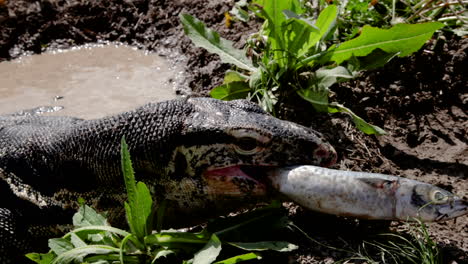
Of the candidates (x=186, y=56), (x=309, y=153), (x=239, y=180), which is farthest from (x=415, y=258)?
(x=186, y=56)

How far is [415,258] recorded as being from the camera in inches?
121

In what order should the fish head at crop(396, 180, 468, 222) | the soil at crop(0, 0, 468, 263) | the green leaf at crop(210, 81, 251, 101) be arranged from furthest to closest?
the green leaf at crop(210, 81, 251, 101) → the soil at crop(0, 0, 468, 263) → the fish head at crop(396, 180, 468, 222)

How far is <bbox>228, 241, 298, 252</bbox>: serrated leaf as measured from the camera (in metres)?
3.08

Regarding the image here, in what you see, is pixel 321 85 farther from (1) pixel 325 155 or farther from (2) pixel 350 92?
(1) pixel 325 155

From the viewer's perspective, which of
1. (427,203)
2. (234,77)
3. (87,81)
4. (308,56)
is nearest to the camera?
(427,203)

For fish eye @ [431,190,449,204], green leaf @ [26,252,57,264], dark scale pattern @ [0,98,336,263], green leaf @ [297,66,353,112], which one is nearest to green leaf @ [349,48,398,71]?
green leaf @ [297,66,353,112]

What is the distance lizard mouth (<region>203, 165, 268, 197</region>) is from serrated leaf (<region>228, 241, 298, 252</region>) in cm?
28

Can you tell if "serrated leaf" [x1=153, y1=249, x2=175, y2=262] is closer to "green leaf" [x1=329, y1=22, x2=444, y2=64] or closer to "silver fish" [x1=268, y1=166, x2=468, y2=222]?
"silver fish" [x1=268, y1=166, x2=468, y2=222]

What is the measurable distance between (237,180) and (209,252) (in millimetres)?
456

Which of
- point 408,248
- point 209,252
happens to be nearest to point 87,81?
point 209,252

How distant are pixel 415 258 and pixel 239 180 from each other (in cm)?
98

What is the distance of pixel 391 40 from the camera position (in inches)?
176

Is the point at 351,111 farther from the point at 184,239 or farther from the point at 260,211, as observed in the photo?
the point at 184,239

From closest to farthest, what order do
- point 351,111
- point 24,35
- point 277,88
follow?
point 351,111 < point 277,88 < point 24,35
